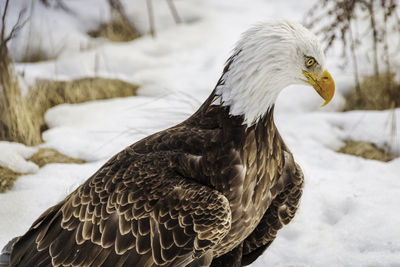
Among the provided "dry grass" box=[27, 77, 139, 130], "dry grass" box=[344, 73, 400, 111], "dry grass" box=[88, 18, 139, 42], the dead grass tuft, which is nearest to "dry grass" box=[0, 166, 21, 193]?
the dead grass tuft

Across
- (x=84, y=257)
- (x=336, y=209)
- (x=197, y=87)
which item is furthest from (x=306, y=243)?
(x=197, y=87)

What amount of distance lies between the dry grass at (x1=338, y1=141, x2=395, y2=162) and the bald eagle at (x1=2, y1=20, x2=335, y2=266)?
2479 millimetres

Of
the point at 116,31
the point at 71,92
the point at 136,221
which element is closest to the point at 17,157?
the point at 71,92

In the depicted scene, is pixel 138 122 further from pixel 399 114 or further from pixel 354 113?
pixel 399 114

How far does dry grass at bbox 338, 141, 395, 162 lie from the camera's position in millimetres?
5922

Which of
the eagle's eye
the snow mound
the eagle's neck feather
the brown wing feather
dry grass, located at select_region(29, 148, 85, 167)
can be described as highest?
the eagle's eye

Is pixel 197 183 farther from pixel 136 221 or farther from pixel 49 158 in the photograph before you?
pixel 49 158

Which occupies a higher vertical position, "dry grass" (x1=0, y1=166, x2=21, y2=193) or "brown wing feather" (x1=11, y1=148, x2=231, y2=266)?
"brown wing feather" (x1=11, y1=148, x2=231, y2=266)

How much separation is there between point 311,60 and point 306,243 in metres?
1.79

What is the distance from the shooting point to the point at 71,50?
25.9ft

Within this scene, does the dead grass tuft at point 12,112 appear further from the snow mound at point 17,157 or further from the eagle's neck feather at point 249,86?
the eagle's neck feather at point 249,86

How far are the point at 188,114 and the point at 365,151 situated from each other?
6.18ft

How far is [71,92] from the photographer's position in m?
6.80

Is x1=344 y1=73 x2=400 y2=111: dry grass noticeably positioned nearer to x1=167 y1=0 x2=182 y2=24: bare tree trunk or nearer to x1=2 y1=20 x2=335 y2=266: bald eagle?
x1=167 y1=0 x2=182 y2=24: bare tree trunk
